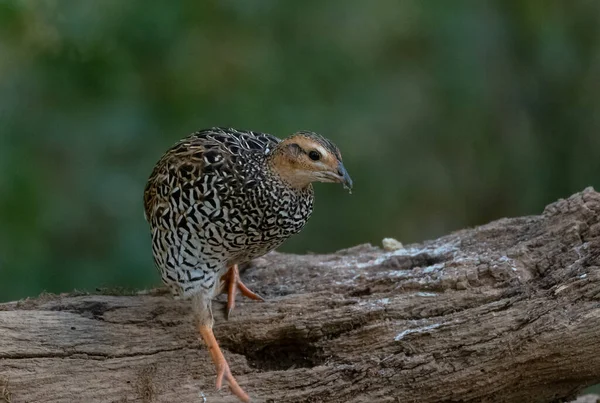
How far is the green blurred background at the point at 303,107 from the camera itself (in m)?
5.80

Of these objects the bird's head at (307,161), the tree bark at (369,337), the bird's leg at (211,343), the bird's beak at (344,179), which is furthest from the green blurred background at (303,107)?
the bird's beak at (344,179)

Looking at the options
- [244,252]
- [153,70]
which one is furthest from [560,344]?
[153,70]

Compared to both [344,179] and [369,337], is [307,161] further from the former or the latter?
[369,337]

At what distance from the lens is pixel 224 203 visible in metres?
3.48

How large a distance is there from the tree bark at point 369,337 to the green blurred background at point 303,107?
6.69ft

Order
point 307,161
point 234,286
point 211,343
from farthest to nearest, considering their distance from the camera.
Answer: point 234,286 < point 211,343 < point 307,161

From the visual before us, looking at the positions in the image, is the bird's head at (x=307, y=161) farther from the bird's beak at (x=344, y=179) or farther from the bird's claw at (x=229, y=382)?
the bird's claw at (x=229, y=382)

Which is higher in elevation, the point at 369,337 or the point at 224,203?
the point at 224,203

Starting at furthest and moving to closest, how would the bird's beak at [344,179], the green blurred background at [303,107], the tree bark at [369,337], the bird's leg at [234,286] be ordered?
the green blurred background at [303,107] < the bird's leg at [234,286] < the tree bark at [369,337] < the bird's beak at [344,179]

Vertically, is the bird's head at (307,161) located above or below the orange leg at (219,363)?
above

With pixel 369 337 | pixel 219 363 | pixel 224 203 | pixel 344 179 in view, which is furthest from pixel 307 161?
pixel 219 363

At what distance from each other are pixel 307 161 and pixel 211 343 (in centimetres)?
114

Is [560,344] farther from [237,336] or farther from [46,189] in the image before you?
[46,189]

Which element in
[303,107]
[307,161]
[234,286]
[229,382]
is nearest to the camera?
[307,161]
